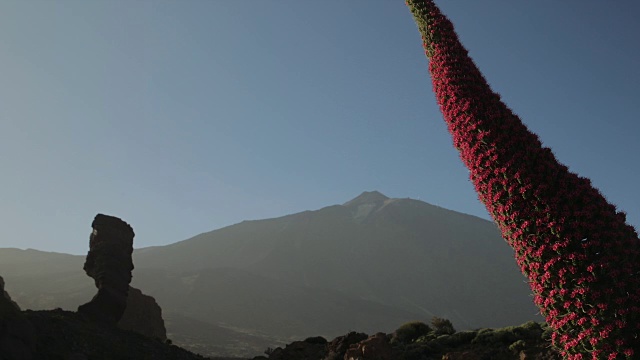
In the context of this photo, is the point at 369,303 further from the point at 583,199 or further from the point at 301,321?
the point at 583,199

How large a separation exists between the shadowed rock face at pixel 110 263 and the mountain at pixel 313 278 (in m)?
47.3

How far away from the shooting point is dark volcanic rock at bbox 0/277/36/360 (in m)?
17.5

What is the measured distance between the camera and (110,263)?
31312 mm

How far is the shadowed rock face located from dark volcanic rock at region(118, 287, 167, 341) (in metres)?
3.43

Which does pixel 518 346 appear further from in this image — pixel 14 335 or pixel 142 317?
pixel 142 317

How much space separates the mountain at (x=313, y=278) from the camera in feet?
329

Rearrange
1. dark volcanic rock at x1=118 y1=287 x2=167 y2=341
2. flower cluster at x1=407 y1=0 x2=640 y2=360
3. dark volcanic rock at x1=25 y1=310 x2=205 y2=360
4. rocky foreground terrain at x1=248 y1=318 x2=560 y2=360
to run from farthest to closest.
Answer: dark volcanic rock at x1=118 y1=287 x2=167 y2=341 → dark volcanic rock at x1=25 y1=310 x2=205 y2=360 → rocky foreground terrain at x1=248 y1=318 x2=560 y2=360 → flower cluster at x1=407 y1=0 x2=640 y2=360

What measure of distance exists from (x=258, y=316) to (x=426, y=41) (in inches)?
3993

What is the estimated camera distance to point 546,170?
18.1 feet

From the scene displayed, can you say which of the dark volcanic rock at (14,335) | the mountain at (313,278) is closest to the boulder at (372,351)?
the dark volcanic rock at (14,335)

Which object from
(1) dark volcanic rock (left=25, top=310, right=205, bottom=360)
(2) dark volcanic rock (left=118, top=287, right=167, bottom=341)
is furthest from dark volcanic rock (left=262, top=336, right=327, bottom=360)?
(2) dark volcanic rock (left=118, top=287, right=167, bottom=341)

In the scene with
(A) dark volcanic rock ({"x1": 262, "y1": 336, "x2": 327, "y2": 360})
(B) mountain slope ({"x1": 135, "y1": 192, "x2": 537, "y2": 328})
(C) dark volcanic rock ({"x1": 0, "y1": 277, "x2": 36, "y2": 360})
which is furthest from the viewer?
(B) mountain slope ({"x1": 135, "y1": 192, "x2": 537, "y2": 328})

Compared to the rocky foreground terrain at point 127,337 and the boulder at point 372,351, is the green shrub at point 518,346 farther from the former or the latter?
the boulder at point 372,351

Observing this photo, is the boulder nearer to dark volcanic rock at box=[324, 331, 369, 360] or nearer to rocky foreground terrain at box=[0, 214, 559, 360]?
rocky foreground terrain at box=[0, 214, 559, 360]
